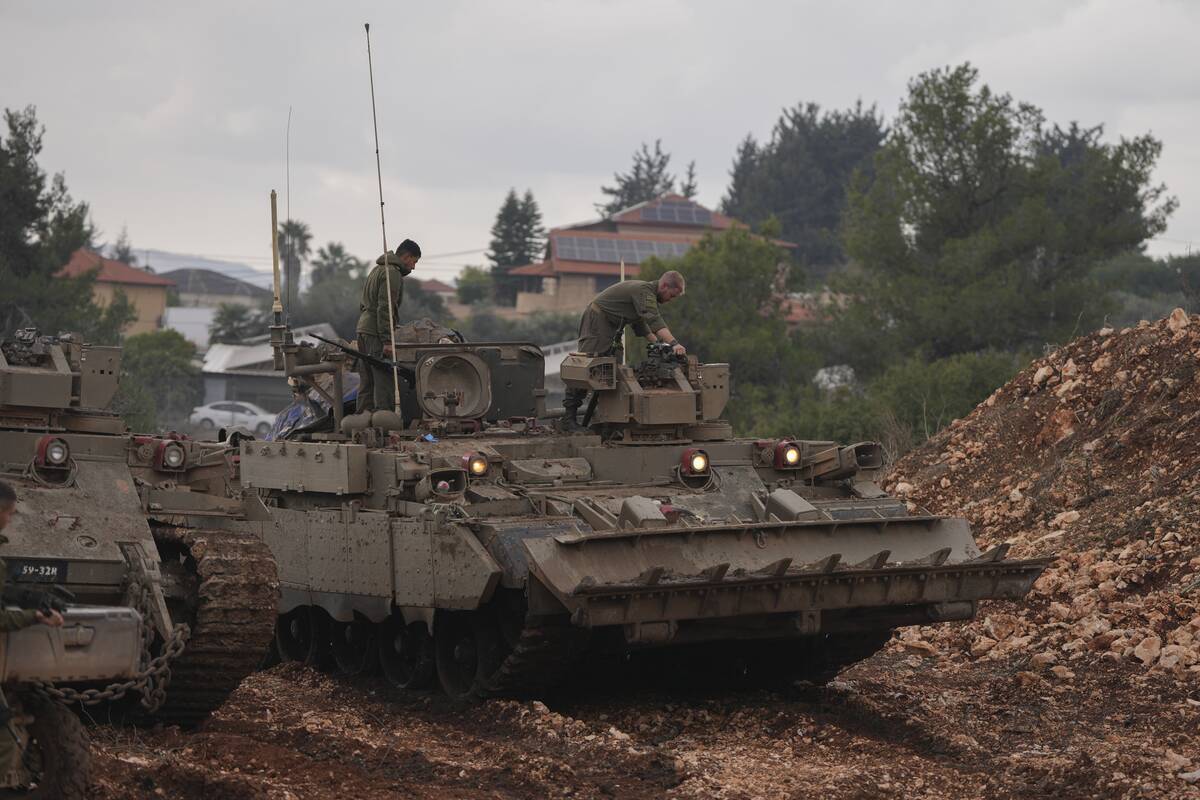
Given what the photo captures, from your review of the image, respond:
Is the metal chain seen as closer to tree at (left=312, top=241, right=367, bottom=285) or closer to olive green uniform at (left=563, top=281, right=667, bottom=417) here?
olive green uniform at (left=563, top=281, right=667, bottom=417)

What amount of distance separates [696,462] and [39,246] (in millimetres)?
28496

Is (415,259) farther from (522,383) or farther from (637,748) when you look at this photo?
(637,748)

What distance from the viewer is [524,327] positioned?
62656 mm

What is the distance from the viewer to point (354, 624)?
13922 millimetres

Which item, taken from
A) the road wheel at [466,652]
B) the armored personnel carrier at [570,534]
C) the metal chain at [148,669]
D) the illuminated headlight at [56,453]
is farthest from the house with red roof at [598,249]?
the metal chain at [148,669]

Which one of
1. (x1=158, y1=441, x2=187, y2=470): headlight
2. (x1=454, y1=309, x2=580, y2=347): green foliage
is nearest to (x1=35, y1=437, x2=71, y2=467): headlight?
(x1=158, y1=441, x2=187, y2=470): headlight

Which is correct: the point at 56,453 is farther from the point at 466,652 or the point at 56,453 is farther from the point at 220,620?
the point at 466,652

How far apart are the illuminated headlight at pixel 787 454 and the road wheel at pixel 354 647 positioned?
11.0 feet

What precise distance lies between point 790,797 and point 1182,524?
7.06m

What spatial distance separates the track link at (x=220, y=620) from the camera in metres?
9.85

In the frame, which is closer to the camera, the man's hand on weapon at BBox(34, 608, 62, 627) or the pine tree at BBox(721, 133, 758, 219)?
the man's hand on weapon at BBox(34, 608, 62, 627)

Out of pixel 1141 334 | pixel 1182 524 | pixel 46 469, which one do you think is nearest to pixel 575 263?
pixel 1141 334

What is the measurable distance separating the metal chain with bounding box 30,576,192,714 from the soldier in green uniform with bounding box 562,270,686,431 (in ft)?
15.7

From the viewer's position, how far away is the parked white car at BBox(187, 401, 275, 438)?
166ft
